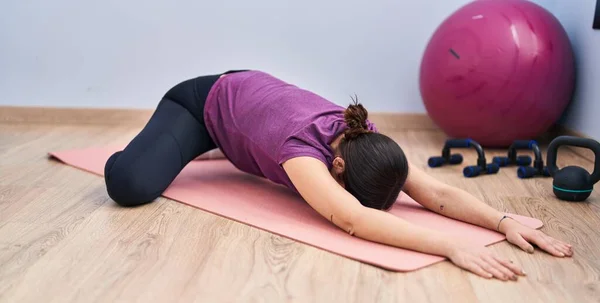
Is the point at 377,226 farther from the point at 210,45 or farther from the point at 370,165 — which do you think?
the point at 210,45

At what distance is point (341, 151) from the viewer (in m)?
1.88

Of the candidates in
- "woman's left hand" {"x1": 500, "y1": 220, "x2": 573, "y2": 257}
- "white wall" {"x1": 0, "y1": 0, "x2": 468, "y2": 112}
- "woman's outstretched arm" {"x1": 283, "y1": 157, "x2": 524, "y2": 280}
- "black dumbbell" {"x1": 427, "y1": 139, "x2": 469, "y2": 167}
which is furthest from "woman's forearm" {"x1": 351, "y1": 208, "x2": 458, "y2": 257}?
"white wall" {"x1": 0, "y1": 0, "x2": 468, "y2": 112}

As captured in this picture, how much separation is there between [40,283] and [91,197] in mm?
741

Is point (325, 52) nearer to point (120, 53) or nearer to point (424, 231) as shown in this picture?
point (120, 53)

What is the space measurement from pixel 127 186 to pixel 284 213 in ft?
1.63

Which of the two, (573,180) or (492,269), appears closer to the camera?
(492,269)

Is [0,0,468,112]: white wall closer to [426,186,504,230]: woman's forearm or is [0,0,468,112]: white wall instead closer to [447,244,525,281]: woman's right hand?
[426,186,504,230]: woman's forearm

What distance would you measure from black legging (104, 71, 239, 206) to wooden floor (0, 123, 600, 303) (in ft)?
0.22

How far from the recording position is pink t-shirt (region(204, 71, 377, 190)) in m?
1.93

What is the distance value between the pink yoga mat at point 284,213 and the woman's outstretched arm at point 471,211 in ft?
0.08

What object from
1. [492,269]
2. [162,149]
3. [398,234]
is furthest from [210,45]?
[492,269]

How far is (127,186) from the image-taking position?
213 centimetres

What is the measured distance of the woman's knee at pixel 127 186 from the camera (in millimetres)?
2135

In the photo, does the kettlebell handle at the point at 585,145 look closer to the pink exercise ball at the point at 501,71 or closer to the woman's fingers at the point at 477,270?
the pink exercise ball at the point at 501,71
